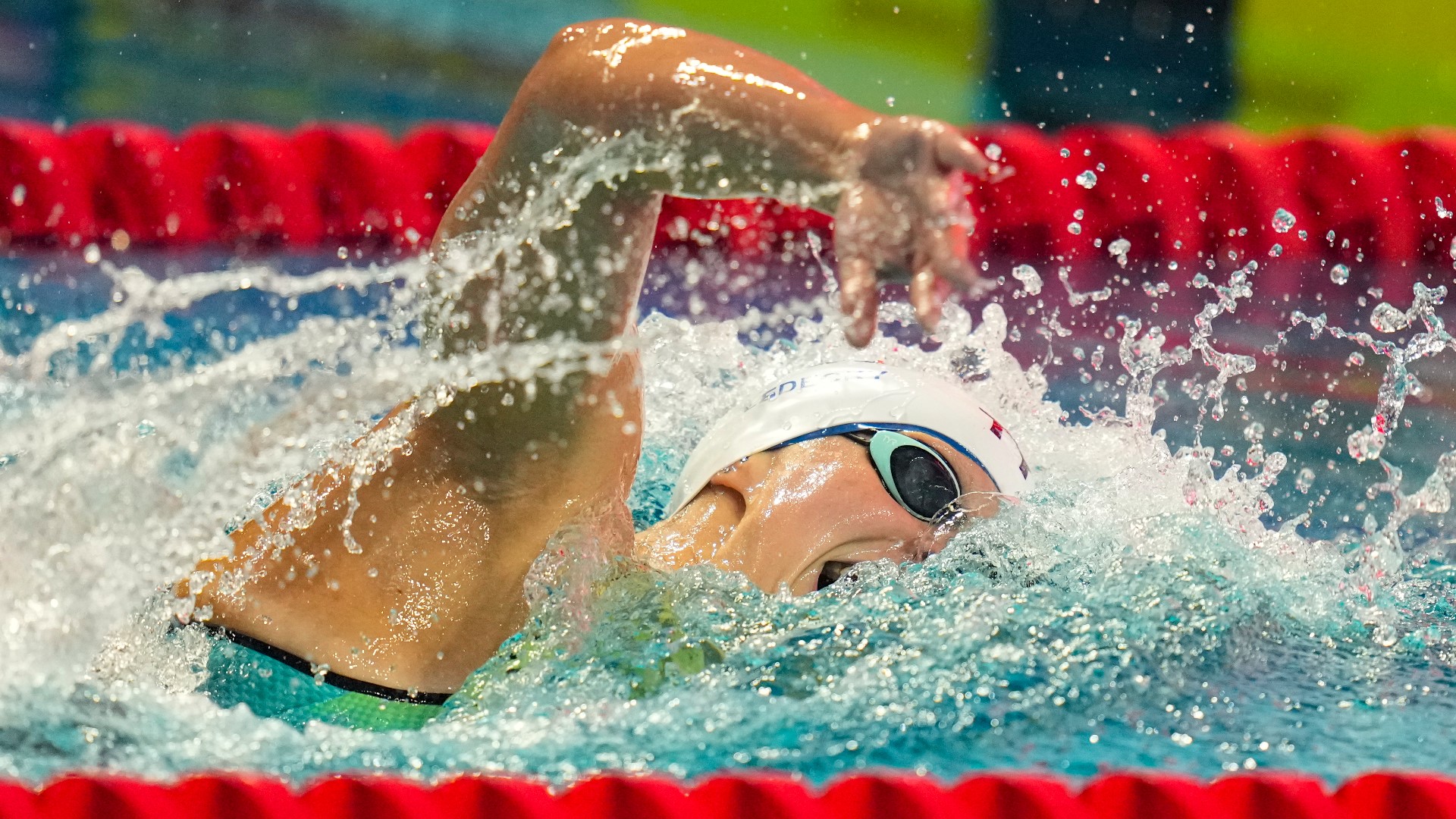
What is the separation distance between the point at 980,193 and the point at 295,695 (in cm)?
235

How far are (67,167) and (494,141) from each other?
2270 mm

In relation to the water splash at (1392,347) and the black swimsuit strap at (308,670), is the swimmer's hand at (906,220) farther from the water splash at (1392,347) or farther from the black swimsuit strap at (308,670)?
the water splash at (1392,347)

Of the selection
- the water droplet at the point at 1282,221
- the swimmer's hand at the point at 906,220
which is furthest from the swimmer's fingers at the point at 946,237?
the water droplet at the point at 1282,221

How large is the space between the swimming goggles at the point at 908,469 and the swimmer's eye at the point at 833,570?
8 cm

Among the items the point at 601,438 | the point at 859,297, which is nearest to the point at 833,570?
the point at 601,438

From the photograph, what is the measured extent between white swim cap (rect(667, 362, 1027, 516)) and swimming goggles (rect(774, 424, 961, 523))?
1 cm

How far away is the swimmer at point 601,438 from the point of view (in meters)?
0.94

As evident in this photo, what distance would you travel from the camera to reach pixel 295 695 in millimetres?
1264

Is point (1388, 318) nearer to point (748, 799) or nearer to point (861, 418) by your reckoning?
point (861, 418)

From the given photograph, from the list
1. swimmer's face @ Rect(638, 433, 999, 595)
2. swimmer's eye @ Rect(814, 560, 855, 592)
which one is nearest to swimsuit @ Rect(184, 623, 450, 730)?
swimmer's face @ Rect(638, 433, 999, 595)

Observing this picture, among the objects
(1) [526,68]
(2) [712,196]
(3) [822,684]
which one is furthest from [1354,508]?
(1) [526,68]

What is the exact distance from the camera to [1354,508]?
87.9 inches

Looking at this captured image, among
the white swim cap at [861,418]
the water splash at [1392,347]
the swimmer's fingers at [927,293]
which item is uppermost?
the water splash at [1392,347]

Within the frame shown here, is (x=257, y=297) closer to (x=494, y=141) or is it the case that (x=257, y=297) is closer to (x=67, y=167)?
(x=67, y=167)
